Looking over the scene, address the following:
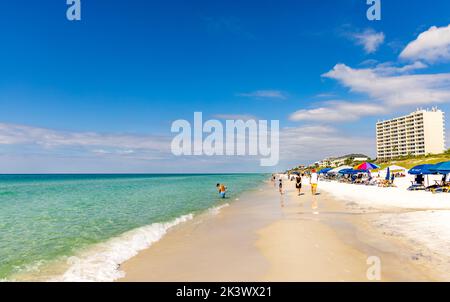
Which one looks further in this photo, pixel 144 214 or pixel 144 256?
pixel 144 214

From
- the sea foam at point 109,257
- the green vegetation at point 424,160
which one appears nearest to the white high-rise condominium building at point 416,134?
the green vegetation at point 424,160

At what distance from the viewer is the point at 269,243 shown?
10109 millimetres

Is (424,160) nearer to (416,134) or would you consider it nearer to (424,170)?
Result: (424,170)

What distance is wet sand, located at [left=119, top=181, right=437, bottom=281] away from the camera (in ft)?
22.5

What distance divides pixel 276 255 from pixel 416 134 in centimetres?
15980

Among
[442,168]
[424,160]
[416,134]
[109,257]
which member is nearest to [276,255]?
[109,257]

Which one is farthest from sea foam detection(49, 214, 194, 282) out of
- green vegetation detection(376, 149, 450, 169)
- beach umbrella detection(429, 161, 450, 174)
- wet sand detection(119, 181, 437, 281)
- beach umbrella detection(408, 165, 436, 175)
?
green vegetation detection(376, 149, 450, 169)

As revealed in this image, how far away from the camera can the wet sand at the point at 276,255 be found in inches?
270

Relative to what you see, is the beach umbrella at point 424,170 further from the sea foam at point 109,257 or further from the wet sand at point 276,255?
the sea foam at point 109,257

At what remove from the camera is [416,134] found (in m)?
140

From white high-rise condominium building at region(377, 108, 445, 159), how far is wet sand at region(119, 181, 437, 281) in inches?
5920
